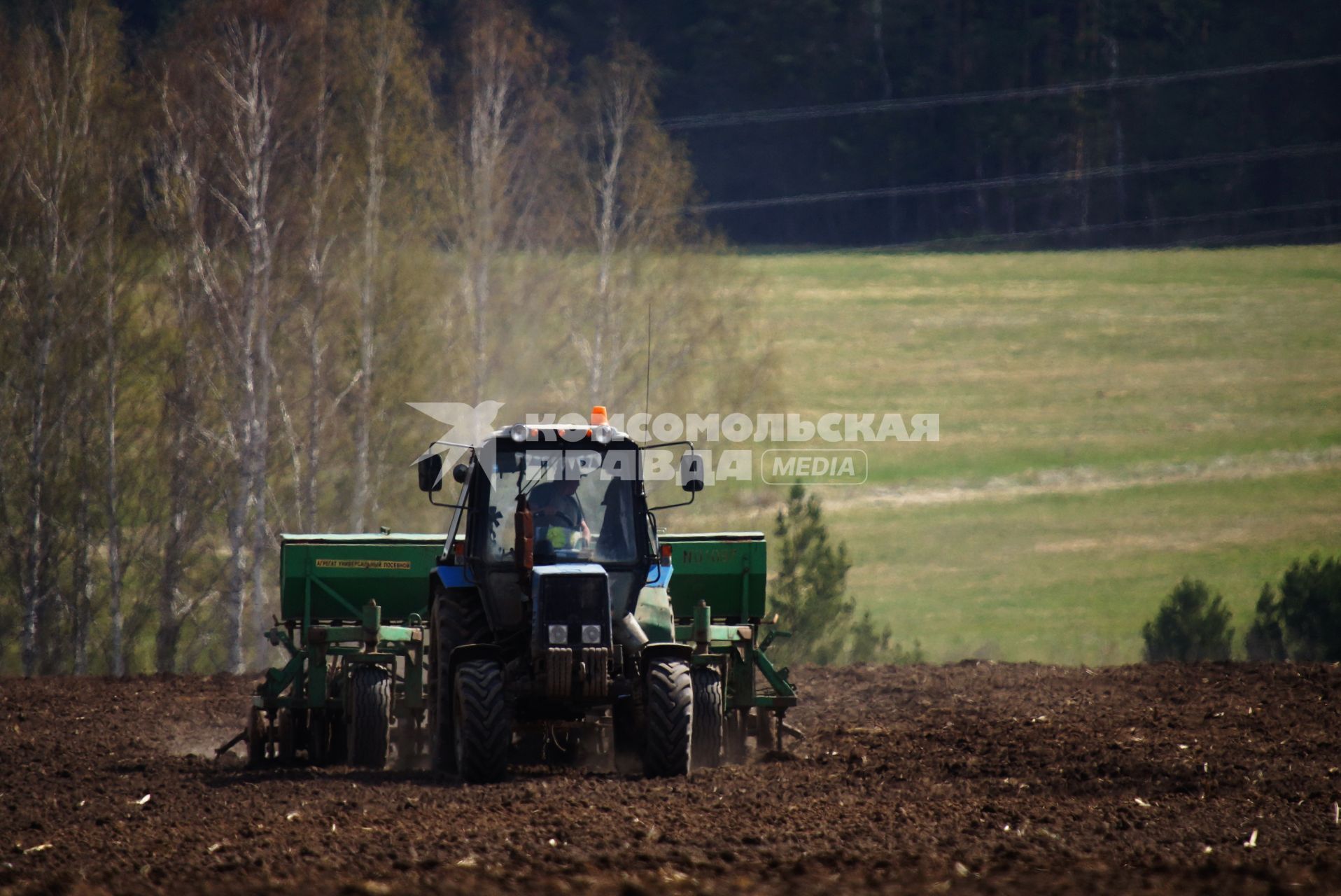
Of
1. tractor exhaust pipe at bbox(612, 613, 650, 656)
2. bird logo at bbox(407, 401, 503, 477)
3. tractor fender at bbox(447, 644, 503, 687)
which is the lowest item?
tractor fender at bbox(447, 644, 503, 687)

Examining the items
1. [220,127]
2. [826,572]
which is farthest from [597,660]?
[220,127]

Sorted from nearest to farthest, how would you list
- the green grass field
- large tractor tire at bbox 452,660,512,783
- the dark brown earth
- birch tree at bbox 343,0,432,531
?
the dark brown earth, large tractor tire at bbox 452,660,512,783, birch tree at bbox 343,0,432,531, the green grass field

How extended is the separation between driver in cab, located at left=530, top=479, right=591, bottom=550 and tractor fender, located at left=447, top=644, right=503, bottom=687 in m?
0.86

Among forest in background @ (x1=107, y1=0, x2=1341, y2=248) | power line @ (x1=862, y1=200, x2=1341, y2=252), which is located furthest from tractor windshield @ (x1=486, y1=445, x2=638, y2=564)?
power line @ (x1=862, y1=200, x2=1341, y2=252)

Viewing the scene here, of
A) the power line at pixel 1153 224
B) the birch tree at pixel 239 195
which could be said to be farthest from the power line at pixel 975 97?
the birch tree at pixel 239 195

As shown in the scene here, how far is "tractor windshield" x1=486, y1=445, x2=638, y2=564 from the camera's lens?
418 inches

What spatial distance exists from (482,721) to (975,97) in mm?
39042

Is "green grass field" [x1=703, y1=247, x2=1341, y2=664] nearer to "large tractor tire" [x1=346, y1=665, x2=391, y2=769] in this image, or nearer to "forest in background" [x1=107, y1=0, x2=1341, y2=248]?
"forest in background" [x1=107, y1=0, x2=1341, y2=248]

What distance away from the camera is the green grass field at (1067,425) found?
33.5 meters

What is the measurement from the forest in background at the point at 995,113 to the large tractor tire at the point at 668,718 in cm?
3155

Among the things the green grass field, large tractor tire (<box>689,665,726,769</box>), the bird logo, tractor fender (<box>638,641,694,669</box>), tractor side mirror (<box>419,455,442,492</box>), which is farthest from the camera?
the green grass field

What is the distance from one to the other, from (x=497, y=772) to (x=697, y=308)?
72.9ft

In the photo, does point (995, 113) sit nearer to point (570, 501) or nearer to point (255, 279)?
point (255, 279)

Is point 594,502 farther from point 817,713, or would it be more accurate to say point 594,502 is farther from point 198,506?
point 198,506
